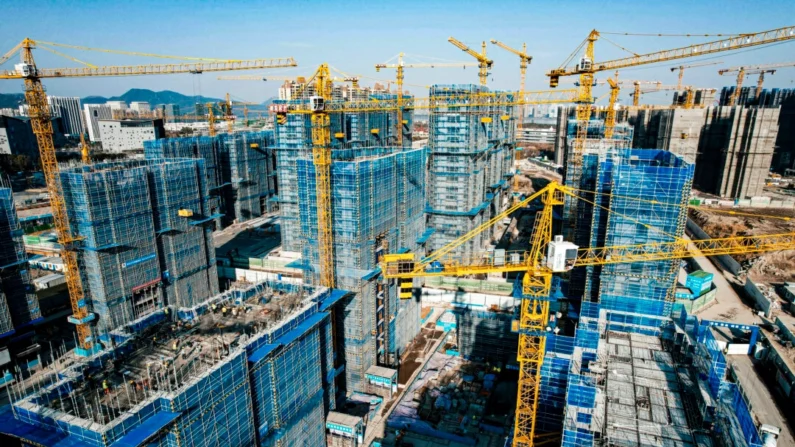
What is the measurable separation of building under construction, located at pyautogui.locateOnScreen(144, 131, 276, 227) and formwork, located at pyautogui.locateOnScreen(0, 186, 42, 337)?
26.9 meters

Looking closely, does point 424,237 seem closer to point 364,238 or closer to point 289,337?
point 364,238

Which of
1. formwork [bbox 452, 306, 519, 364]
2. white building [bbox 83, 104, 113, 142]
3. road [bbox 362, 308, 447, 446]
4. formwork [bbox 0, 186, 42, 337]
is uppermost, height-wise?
white building [bbox 83, 104, 113, 142]

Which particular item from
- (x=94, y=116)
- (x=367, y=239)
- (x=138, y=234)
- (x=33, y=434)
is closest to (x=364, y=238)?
(x=367, y=239)

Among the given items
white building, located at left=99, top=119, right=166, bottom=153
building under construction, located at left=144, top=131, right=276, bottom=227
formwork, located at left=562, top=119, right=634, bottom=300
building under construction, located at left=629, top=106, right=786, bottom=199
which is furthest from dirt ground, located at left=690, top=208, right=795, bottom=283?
white building, located at left=99, top=119, right=166, bottom=153

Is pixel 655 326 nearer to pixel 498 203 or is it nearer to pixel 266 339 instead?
pixel 266 339

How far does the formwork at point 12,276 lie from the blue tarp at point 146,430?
26045 millimetres

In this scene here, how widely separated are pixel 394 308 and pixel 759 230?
2158 inches

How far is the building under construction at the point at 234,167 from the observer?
2539 inches

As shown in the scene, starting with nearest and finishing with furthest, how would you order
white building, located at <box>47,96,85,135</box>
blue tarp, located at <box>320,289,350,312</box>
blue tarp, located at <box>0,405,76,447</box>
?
blue tarp, located at <box>0,405,76,447</box>, blue tarp, located at <box>320,289,350,312</box>, white building, located at <box>47,96,85,135</box>

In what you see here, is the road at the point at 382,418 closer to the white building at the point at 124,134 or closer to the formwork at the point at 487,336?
the formwork at the point at 487,336

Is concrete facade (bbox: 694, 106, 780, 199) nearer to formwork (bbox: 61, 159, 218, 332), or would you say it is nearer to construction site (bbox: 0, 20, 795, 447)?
construction site (bbox: 0, 20, 795, 447)

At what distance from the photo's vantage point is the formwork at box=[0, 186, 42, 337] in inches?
1358

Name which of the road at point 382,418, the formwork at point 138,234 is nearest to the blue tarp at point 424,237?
the road at point 382,418

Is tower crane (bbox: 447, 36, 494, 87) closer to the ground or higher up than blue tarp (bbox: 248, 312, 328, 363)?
higher up
